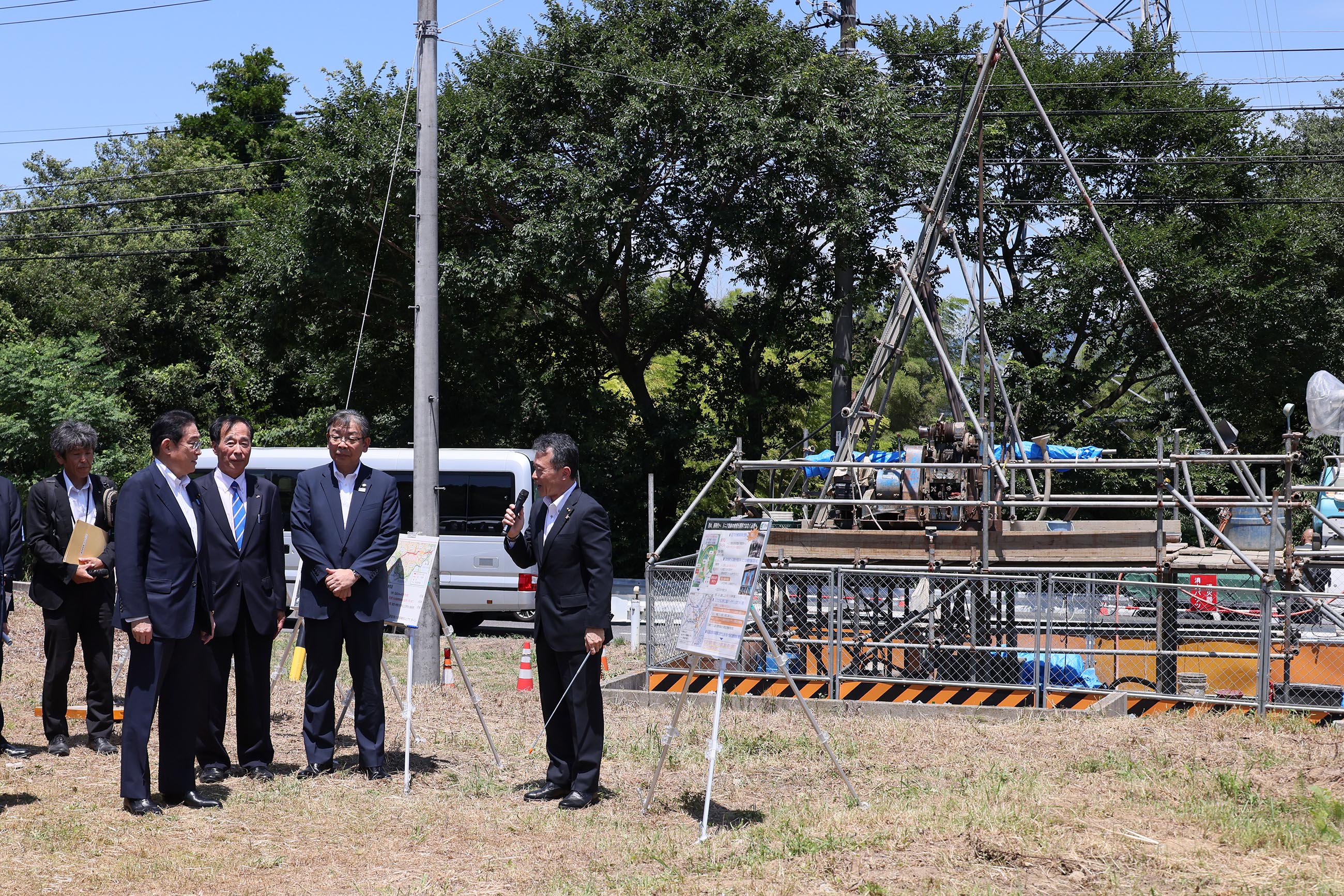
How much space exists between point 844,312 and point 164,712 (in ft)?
59.3

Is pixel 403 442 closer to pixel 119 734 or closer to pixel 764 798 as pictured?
pixel 119 734

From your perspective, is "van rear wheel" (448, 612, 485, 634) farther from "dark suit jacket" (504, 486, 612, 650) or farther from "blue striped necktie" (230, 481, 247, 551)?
"dark suit jacket" (504, 486, 612, 650)

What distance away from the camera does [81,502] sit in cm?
823

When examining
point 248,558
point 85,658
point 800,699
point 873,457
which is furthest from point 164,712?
point 873,457

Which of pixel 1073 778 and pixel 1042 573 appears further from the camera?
pixel 1042 573

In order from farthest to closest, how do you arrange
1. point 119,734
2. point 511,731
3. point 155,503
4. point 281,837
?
point 511,731 → point 119,734 → point 155,503 → point 281,837

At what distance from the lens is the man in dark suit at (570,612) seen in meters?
6.98

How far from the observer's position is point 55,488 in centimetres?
817

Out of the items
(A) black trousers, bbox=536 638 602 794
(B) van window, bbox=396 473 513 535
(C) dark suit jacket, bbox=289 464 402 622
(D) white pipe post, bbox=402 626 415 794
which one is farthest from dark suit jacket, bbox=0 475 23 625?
(B) van window, bbox=396 473 513 535

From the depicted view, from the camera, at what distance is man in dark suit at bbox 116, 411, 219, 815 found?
21.5ft

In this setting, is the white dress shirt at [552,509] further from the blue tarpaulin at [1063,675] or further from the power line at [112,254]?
the power line at [112,254]

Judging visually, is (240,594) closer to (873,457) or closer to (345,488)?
(345,488)

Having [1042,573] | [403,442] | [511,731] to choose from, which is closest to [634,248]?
[403,442]

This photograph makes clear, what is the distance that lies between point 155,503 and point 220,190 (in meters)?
31.6
